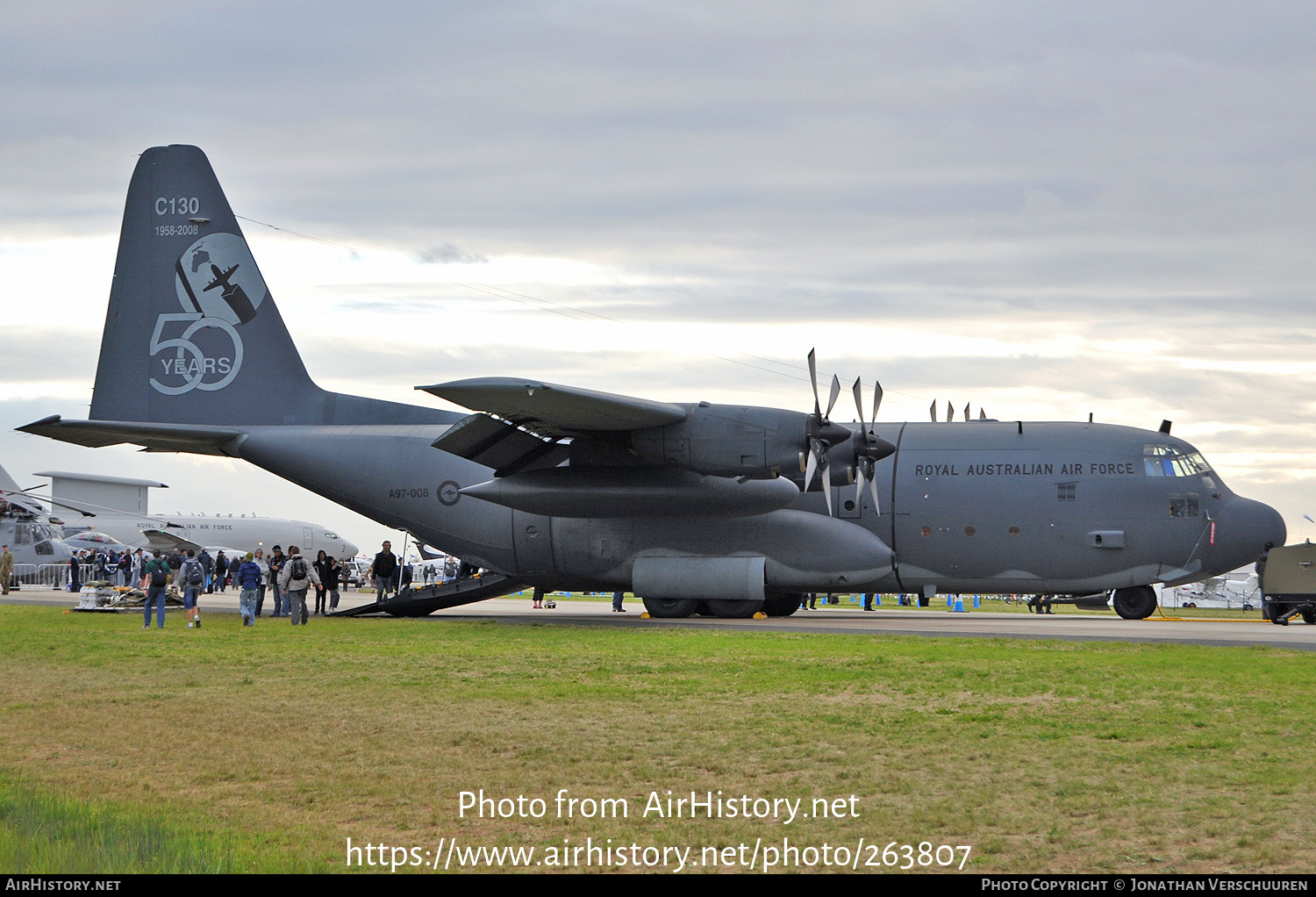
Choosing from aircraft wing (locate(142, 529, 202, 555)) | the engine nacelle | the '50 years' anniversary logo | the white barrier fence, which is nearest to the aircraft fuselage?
the engine nacelle

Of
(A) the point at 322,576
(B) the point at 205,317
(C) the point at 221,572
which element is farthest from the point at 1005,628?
(C) the point at 221,572

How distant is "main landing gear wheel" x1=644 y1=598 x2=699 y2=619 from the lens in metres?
25.5

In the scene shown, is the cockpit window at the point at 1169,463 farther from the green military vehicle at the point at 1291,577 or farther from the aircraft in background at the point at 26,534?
the aircraft in background at the point at 26,534

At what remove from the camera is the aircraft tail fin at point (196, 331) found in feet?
89.1

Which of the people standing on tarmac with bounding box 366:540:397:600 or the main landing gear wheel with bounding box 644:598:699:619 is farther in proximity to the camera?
the people standing on tarmac with bounding box 366:540:397:600

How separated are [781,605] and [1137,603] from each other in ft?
25.3

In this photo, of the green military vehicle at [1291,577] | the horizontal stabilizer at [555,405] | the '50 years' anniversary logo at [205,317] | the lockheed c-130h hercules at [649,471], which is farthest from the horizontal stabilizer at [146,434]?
the green military vehicle at [1291,577]

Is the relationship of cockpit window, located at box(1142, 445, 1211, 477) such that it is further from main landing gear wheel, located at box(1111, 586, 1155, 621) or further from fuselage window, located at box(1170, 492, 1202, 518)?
main landing gear wheel, located at box(1111, 586, 1155, 621)

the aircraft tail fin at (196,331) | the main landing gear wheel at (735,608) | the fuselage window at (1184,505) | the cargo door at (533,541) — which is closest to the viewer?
the fuselage window at (1184,505)

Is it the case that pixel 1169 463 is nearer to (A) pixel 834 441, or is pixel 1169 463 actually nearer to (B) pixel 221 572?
(A) pixel 834 441

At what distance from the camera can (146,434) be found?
83.7ft

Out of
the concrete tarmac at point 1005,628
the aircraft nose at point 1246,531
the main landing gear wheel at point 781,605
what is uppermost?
Result: the aircraft nose at point 1246,531

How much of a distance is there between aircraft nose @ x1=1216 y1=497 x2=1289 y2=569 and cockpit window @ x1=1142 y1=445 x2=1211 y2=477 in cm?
98

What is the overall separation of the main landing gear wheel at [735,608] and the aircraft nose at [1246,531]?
9.26m
